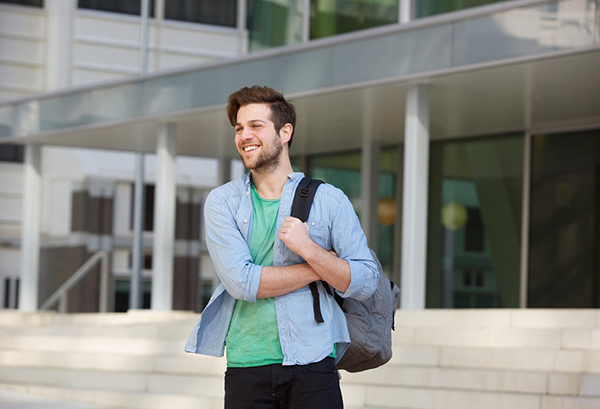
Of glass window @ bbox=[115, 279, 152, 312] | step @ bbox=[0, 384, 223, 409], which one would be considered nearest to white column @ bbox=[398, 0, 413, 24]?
step @ bbox=[0, 384, 223, 409]

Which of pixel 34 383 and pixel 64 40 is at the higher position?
pixel 64 40

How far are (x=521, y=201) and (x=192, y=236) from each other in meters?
14.0

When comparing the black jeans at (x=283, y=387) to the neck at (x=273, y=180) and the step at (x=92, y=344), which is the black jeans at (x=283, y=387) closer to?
the neck at (x=273, y=180)

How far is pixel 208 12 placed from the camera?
104 ft

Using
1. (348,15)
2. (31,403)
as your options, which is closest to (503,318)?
(31,403)

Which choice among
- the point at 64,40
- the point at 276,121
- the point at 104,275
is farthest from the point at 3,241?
the point at 276,121

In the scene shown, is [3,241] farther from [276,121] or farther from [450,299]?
[276,121]

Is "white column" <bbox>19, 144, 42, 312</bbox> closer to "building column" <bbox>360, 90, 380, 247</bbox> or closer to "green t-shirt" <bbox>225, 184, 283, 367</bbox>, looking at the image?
"building column" <bbox>360, 90, 380, 247</bbox>

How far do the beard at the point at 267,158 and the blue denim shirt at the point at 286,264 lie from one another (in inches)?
3.1

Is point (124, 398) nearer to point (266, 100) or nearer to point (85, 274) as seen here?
point (266, 100)

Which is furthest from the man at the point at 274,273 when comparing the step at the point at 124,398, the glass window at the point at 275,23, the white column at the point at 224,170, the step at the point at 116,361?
the white column at the point at 224,170

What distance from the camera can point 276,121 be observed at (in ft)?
11.2

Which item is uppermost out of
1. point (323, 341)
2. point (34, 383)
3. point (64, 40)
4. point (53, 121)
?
point (64, 40)

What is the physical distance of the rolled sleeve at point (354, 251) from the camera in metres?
3.29
